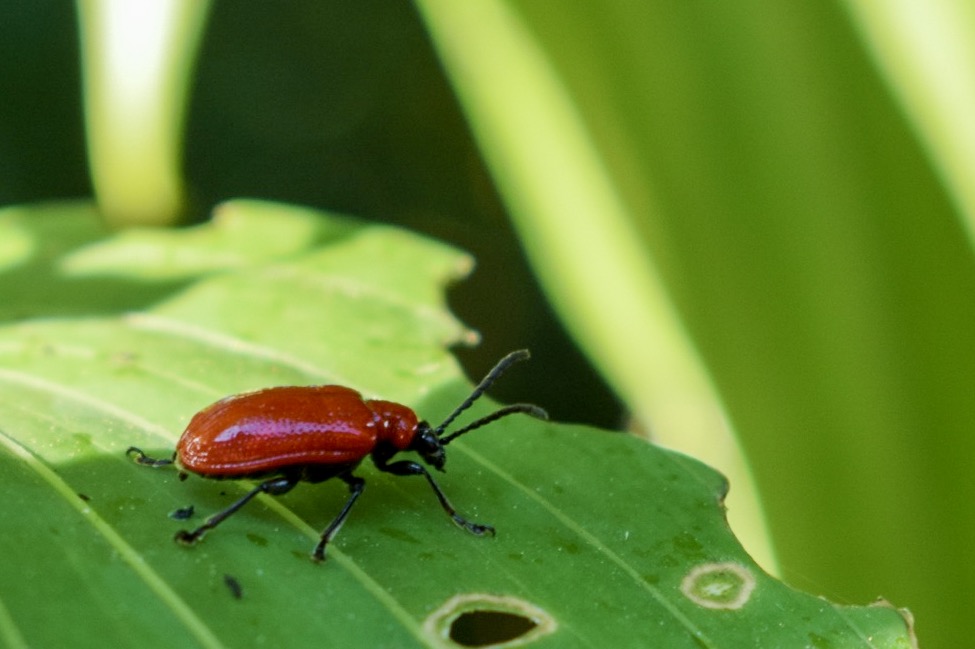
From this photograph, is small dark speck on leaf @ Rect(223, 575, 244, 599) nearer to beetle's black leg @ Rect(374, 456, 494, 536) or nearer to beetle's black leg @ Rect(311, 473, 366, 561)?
beetle's black leg @ Rect(311, 473, 366, 561)

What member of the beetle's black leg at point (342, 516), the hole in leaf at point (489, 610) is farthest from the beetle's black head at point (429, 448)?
the hole in leaf at point (489, 610)

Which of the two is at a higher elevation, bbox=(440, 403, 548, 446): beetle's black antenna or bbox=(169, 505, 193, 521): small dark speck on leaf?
bbox=(169, 505, 193, 521): small dark speck on leaf

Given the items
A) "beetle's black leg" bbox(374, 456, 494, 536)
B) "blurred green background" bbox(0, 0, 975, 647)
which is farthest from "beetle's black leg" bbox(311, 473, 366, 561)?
"blurred green background" bbox(0, 0, 975, 647)

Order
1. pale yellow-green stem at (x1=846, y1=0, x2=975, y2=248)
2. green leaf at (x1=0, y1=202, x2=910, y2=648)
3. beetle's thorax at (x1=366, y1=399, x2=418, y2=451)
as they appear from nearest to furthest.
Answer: green leaf at (x1=0, y1=202, x2=910, y2=648) → beetle's thorax at (x1=366, y1=399, x2=418, y2=451) → pale yellow-green stem at (x1=846, y1=0, x2=975, y2=248)

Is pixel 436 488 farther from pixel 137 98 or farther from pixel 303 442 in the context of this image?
pixel 137 98

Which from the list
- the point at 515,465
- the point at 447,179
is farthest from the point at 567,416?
the point at 515,465

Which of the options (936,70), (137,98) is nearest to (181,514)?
(936,70)

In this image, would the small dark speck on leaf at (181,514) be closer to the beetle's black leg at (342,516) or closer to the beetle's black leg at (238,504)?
the beetle's black leg at (238,504)
